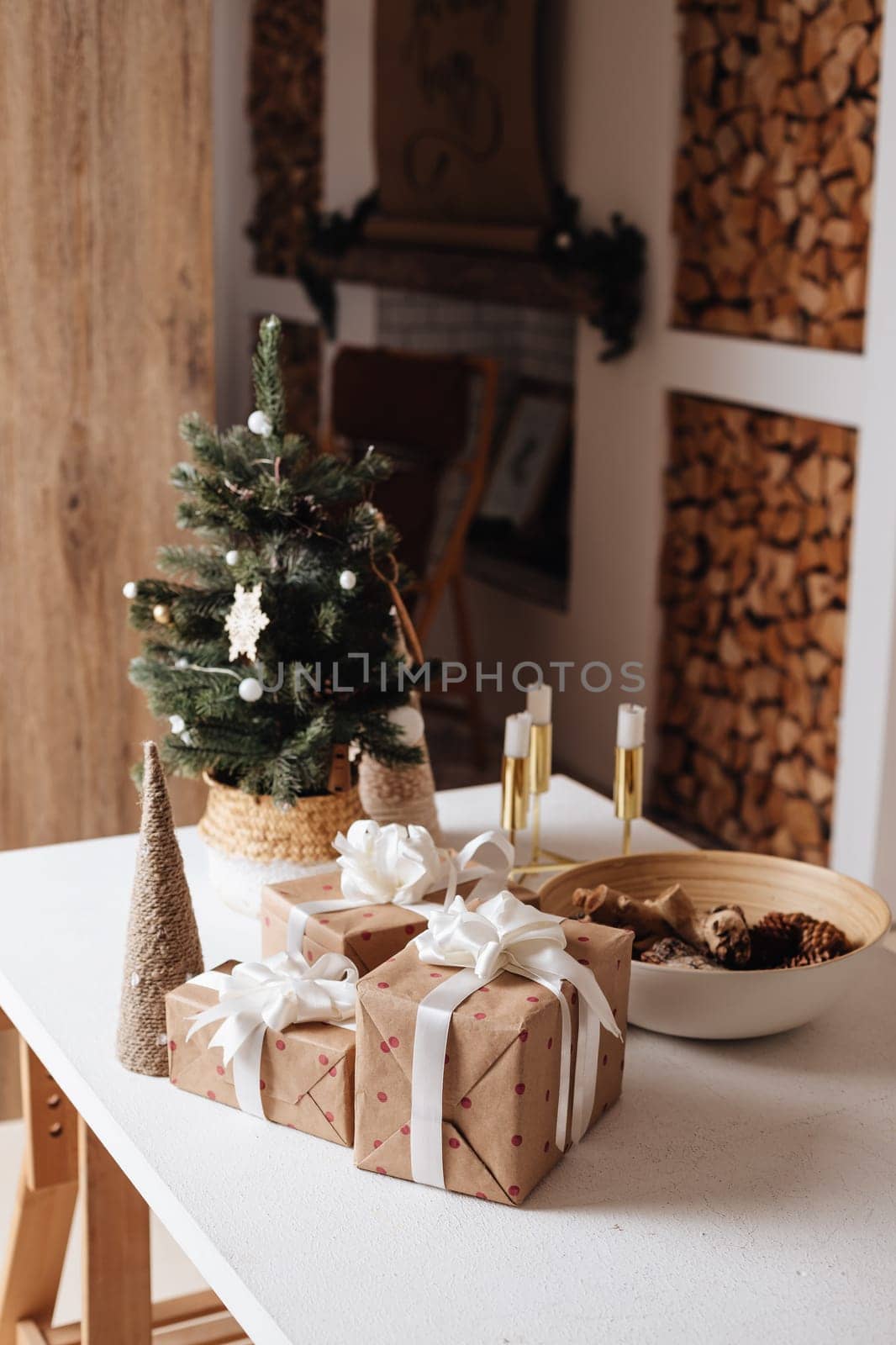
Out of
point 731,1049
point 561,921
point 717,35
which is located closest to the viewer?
point 561,921

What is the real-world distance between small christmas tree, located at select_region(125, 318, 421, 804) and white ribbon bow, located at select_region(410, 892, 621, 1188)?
0.39 m

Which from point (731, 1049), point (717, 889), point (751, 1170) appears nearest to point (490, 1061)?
point (751, 1170)

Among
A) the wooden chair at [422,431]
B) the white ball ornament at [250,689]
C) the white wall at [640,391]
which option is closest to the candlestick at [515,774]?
the white ball ornament at [250,689]

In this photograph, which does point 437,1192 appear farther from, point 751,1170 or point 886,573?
point 886,573

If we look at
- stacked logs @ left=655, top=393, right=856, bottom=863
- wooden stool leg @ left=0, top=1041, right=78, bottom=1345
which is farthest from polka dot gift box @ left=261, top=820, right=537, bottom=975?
stacked logs @ left=655, top=393, right=856, bottom=863

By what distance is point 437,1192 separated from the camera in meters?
1.00

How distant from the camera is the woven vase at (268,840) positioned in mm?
1436

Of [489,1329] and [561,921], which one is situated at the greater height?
[561,921]

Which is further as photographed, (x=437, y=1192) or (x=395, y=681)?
(x=395, y=681)

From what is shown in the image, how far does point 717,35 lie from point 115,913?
2.53 m

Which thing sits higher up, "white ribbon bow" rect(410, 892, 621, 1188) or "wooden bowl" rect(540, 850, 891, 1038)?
"white ribbon bow" rect(410, 892, 621, 1188)

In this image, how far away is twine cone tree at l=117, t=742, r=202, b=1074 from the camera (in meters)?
1.16

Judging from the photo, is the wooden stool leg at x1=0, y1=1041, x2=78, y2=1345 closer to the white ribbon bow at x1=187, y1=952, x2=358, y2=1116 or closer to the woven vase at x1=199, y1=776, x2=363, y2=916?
the woven vase at x1=199, y1=776, x2=363, y2=916

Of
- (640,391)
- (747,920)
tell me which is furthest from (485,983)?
(640,391)
